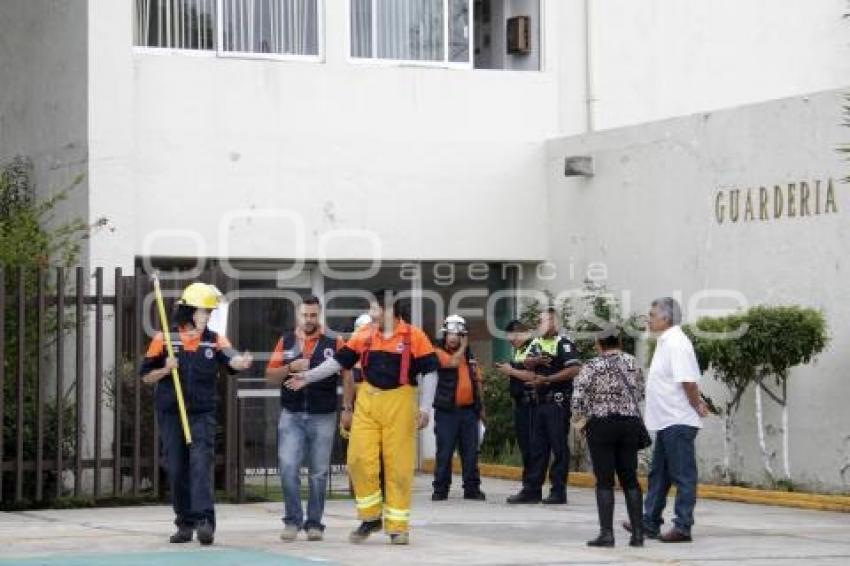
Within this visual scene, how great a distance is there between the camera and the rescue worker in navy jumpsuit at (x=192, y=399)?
1340cm

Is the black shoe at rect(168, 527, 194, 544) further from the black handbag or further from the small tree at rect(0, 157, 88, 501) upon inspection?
the small tree at rect(0, 157, 88, 501)

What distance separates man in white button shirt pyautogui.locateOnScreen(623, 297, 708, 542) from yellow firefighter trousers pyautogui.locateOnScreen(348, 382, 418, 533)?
1846 mm

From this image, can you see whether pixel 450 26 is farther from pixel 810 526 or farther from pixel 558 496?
pixel 810 526

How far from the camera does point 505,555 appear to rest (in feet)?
42.7

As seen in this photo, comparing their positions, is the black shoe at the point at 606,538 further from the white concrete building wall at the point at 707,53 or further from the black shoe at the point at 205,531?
the white concrete building wall at the point at 707,53

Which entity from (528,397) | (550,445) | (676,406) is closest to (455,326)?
(528,397)

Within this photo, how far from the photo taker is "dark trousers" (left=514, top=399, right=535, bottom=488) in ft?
60.2

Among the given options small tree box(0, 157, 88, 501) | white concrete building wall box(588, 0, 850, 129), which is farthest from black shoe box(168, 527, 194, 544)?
white concrete building wall box(588, 0, 850, 129)

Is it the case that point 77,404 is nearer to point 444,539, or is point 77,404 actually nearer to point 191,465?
point 191,465

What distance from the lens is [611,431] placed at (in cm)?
1369

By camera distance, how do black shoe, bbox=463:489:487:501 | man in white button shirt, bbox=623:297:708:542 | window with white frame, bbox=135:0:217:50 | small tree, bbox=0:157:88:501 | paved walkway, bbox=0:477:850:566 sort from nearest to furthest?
1. paved walkway, bbox=0:477:850:566
2. man in white button shirt, bbox=623:297:708:542
3. small tree, bbox=0:157:88:501
4. black shoe, bbox=463:489:487:501
5. window with white frame, bbox=135:0:217:50

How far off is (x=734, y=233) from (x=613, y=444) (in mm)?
6432

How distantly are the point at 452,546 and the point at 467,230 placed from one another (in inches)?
352

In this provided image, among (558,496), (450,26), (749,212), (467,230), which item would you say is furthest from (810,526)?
(450,26)
